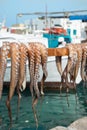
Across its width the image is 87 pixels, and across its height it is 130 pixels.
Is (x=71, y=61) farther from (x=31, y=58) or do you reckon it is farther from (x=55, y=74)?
(x=55, y=74)

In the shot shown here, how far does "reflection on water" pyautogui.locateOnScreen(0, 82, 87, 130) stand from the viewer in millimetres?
16172

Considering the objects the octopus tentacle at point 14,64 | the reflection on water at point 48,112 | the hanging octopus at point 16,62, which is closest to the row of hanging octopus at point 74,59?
the hanging octopus at point 16,62

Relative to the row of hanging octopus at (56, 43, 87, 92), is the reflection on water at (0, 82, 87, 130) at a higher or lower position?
lower

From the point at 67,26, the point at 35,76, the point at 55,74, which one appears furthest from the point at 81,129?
→ the point at 67,26

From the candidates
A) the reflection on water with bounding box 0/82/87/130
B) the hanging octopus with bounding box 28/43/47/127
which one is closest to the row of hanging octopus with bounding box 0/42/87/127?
the hanging octopus with bounding box 28/43/47/127

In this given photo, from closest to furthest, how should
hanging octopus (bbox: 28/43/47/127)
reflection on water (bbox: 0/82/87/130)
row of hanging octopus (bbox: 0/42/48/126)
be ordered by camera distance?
row of hanging octopus (bbox: 0/42/48/126) < hanging octopus (bbox: 28/43/47/127) < reflection on water (bbox: 0/82/87/130)

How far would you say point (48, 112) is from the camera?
19641mm

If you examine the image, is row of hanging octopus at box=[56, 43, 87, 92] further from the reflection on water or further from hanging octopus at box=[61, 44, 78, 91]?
the reflection on water

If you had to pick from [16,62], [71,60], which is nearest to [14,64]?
[16,62]

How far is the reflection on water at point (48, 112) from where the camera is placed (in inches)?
637

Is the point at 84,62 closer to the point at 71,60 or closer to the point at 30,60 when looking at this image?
the point at 71,60

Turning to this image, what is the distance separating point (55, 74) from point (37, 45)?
20.5m

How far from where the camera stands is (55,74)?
2684 cm

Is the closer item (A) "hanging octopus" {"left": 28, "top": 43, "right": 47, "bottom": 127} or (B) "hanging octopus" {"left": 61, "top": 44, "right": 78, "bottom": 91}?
(A) "hanging octopus" {"left": 28, "top": 43, "right": 47, "bottom": 127}
